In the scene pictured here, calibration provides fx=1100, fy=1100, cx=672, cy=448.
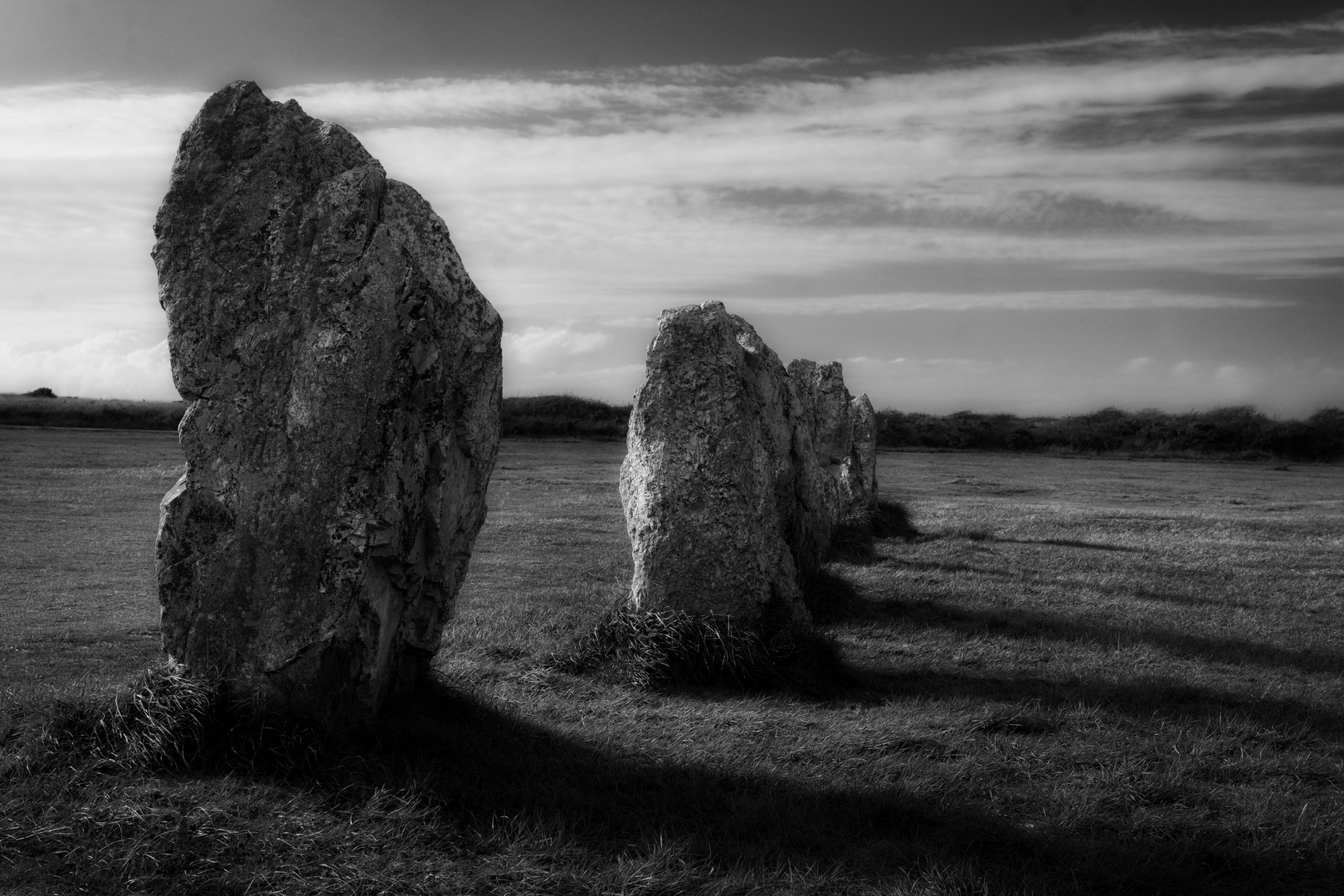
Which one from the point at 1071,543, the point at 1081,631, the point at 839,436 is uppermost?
the point at 839,436

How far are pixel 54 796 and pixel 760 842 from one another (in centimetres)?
410

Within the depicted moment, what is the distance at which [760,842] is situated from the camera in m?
6.39

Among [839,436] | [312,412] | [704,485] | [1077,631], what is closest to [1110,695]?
[1077,631]

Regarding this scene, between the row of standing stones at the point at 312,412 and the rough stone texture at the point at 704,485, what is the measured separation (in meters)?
2.80

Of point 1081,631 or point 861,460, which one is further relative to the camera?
point 861,460

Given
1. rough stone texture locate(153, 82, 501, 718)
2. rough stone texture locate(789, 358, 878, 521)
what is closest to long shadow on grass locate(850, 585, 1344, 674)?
rough stone texture locate(789, 358, 878, 521)

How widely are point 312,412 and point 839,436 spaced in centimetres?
1478

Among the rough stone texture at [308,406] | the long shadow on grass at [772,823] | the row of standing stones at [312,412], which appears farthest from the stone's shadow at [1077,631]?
the rough stone texture at [308,406]

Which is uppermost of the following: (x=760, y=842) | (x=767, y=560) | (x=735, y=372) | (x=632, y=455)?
(x=735, y=372)

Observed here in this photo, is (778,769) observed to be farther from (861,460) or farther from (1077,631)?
(861,460)

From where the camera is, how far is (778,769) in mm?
7578

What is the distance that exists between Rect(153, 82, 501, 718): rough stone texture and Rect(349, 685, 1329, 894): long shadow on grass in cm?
88

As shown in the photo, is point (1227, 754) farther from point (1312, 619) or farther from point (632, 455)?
point (1312, 619)

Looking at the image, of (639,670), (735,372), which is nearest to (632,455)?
(735,372)
